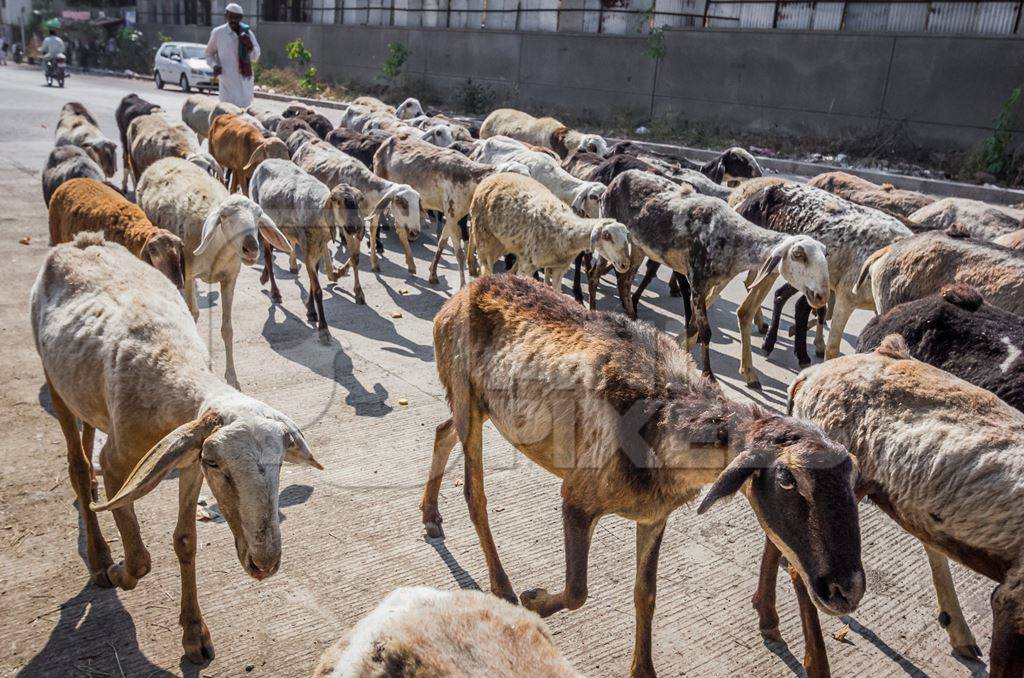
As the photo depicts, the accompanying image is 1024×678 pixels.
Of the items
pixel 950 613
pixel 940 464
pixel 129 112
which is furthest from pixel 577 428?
pixel 129 112

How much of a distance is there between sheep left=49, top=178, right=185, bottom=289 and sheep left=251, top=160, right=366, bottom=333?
1846 mm

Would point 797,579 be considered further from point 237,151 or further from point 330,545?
point 237,151

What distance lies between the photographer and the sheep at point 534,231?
26.5ft

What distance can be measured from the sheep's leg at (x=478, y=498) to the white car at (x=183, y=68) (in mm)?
32476

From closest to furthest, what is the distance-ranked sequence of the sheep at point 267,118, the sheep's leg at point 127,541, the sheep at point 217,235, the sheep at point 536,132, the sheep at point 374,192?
1. the sheep's leg at point 127,541
2. the sheep at point 217,235
3. the sheep at point 374,192
4. the sheep at point 267,118
5. the sheep at point 536,132

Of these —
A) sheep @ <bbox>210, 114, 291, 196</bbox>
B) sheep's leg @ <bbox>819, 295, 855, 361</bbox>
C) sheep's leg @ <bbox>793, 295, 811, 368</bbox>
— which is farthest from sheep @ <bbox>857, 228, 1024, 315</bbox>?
sheep @ <bbox>210, 114, 291, 196</bbox>

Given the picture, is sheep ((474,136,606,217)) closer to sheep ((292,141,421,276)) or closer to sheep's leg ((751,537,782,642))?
sheep ((292,141,421,276))

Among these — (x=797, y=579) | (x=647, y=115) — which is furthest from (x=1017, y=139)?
(x=797, y=579)

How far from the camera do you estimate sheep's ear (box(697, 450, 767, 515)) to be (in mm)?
3018

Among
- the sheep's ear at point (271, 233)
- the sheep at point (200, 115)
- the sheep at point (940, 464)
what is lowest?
the sheep at point (940, 464)

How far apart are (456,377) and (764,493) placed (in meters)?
1.83

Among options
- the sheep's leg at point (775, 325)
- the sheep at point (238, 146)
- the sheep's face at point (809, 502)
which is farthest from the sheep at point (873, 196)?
the sheep's face at point (809, 502)

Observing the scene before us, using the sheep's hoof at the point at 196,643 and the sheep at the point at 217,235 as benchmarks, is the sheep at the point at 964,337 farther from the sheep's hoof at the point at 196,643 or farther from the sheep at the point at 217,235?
the sheep at the point at 217,235

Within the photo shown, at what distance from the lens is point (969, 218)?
933cm
